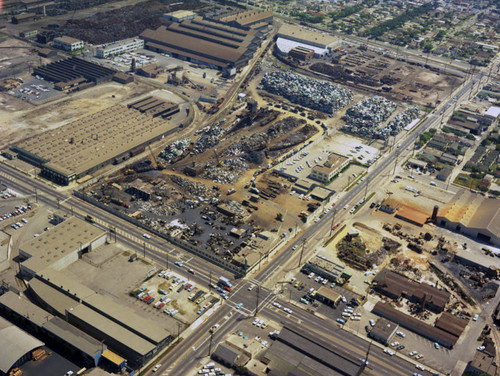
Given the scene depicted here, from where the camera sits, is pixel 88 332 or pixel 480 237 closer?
pixel 88 332

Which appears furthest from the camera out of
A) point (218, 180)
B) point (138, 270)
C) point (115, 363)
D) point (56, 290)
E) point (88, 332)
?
point (218, 180)

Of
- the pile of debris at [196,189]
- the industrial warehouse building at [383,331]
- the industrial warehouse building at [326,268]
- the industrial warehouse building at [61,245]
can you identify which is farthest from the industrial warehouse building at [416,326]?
the industrial warehouse building at [61,245]

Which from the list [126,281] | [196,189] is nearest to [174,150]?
[196,189]

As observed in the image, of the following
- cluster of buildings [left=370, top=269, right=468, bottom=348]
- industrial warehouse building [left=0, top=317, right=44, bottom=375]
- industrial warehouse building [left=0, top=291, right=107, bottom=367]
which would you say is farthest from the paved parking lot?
industrial warehouse building [left=0, top=317, right=44, bottom=375]

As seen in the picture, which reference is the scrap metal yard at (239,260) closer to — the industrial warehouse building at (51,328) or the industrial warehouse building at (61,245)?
the industrial warehouse building at (51,328)

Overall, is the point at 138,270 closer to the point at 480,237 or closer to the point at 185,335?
the point at 185,335

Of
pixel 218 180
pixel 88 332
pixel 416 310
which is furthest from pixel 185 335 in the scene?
pixel 218 180
